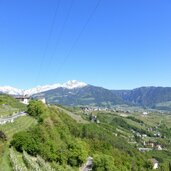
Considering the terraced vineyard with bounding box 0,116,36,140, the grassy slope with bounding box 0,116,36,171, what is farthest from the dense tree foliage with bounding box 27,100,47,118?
the terraced vineyard with bounding box 0,116,36,140

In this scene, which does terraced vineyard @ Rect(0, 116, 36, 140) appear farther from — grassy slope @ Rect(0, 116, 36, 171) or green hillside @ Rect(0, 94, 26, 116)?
green hillside @ Rect(0, 94, 26, 116)

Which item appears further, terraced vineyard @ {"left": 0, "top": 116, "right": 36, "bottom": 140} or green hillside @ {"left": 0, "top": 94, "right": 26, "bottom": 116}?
green hillside @ {"left": 0, "top": 94, "right": 26, "bottom": 116}

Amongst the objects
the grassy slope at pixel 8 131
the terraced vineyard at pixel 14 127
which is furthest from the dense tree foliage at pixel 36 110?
the terraced vineyard at pixel 14 127

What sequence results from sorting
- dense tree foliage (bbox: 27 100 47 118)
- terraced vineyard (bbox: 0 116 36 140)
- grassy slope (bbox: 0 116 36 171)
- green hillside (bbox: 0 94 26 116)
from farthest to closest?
1. dense tree foliage (bbox: 27 100 47 118)
2. green hillside (bbox: 0 94 26 116)
3. terraced vineyard (bbox: 0 116 36 140)
4. grassy slope (bbox: 0 116 36 171)

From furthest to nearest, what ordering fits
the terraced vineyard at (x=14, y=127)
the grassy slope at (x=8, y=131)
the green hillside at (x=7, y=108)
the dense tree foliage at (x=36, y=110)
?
the dense tree foliage at (x=36, y=110)
the green hillside at (x=7, y=108)
the terraced vineyard at (x=14, y=127)
the grassy slope at (x=8, y=131)

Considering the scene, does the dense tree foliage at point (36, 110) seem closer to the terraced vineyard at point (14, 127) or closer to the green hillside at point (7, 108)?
the green hillside at point (7, 108)

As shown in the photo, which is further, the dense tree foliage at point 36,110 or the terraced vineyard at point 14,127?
the dense tree foliage at point 36,110

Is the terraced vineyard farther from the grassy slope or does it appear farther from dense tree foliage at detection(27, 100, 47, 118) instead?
dense tree foliage at detection(27, 100, 47, 118)

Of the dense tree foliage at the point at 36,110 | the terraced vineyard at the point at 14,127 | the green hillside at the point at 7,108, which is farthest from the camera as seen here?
the dense tree foliage at the point at 36,110

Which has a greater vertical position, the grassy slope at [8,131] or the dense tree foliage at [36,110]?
the dense tree foliage at [36,110]

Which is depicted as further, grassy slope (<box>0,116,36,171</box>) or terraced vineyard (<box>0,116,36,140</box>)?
terraced vineyard (<box>0,116,36,140</box>)

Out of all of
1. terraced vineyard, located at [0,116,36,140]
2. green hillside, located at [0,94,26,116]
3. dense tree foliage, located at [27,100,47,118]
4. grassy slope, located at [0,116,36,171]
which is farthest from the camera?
dense tree foliage, located at [27,100,47,118]

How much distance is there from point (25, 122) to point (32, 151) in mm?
31157

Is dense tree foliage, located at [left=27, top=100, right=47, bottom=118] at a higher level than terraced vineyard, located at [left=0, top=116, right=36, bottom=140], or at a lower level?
higher
